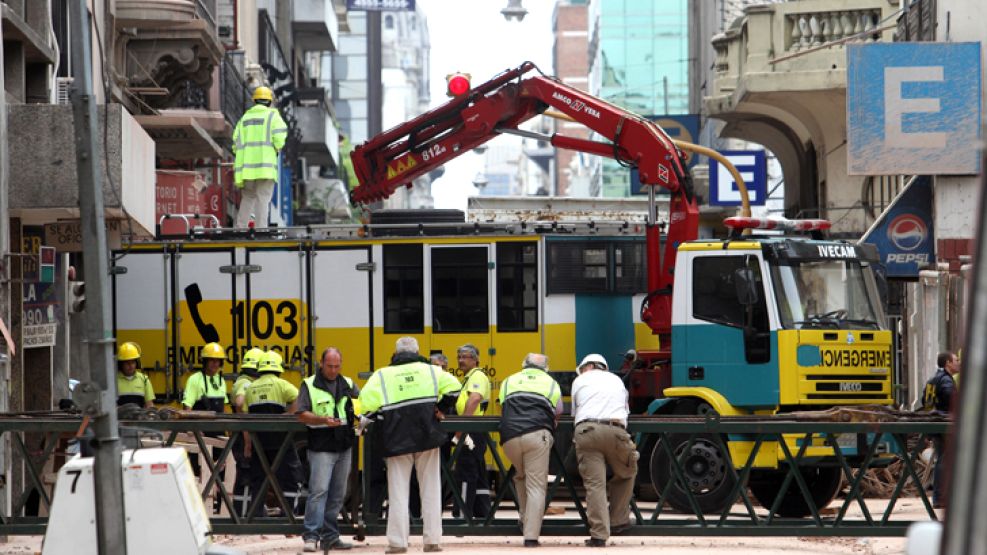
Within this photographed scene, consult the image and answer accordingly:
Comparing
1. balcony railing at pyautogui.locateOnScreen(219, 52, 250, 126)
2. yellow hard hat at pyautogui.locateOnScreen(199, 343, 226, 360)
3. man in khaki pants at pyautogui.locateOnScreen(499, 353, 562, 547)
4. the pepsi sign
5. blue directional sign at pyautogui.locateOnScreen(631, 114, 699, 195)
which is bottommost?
man in khaki pants at pyautogui.locateOnScreen(499, 353, 562, 547)

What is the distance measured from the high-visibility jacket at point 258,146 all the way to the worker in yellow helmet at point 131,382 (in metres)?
4.64

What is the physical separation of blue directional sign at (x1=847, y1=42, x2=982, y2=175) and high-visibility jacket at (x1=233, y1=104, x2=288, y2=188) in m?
8.16

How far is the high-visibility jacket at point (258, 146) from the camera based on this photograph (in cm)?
2248

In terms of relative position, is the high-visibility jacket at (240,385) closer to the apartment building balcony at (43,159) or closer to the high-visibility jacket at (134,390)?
the high-visibility jacket at (134,390)

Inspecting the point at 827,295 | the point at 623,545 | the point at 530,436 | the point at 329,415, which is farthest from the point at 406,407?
the point at 827,295

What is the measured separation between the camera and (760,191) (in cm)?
3166

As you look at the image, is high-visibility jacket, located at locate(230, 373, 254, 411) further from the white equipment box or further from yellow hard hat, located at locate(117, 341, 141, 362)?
the white equipment box

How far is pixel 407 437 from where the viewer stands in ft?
44.8

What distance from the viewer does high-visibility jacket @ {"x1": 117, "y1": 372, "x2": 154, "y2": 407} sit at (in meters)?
18.1

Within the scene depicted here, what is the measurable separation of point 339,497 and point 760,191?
1929 cm

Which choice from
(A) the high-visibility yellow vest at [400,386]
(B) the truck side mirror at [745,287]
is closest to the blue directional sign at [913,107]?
(B) the truck side mirror at [745,287]

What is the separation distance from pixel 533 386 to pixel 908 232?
1076cm

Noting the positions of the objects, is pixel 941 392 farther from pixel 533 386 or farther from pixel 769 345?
pixel 533 386

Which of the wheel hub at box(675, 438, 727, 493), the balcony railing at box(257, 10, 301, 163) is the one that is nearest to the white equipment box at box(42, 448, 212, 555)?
the wheel hub at box(675, 438, 727, 493)
